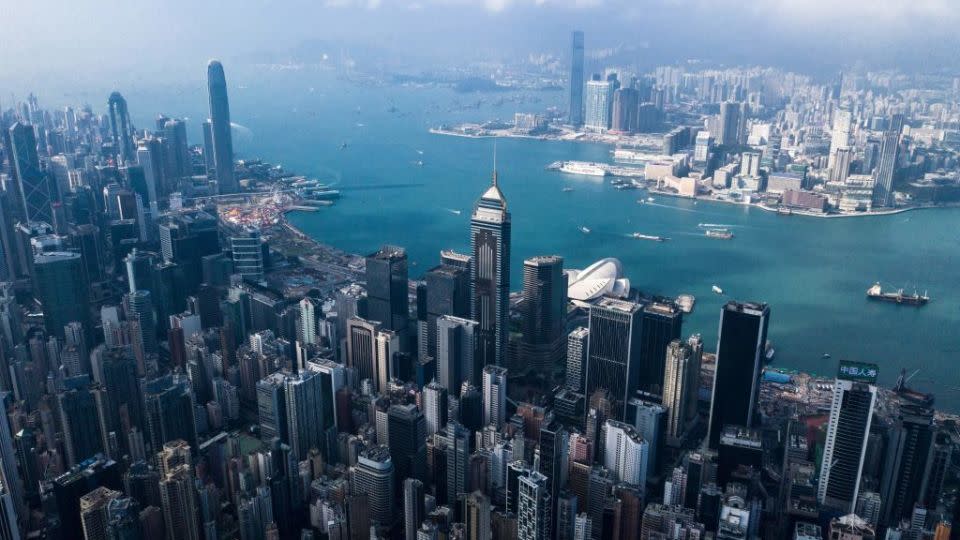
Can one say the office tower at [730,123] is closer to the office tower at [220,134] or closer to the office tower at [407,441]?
the office tower at [220,134]

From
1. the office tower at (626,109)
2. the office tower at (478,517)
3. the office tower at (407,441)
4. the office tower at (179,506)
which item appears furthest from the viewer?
the office tower at (626,109)

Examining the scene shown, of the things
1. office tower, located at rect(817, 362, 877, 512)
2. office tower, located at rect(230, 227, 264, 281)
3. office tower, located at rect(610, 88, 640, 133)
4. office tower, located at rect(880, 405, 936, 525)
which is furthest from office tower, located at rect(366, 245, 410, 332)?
office tower, located at rect(610, 88, 640, 133)

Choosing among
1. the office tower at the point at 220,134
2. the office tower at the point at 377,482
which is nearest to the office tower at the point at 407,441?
the office tower at the point at 377,482

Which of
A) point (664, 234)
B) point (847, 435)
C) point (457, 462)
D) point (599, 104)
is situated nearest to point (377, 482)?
point (457, 462)

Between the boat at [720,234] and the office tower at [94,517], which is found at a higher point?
the boat at [720,234]

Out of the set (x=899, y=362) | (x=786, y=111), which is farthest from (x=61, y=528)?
(x=786, y=111)

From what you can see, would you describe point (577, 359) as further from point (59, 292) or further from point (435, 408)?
point (59, 292)

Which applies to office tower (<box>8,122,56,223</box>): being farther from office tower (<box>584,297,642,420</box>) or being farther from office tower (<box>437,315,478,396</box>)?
office tower (<box>584,297,642,420</box>)
